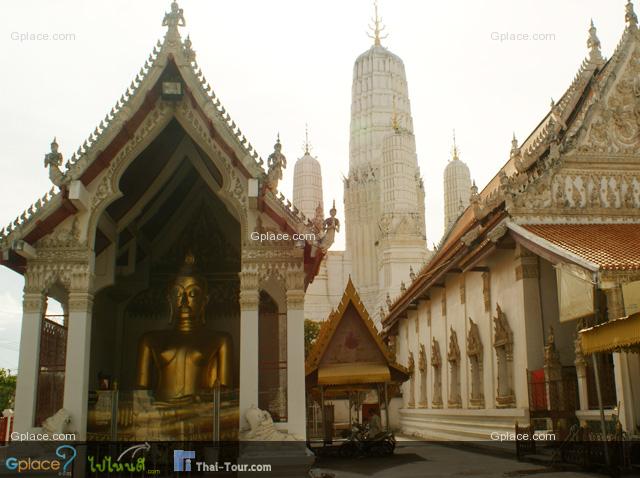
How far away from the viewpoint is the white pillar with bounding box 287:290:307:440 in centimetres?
979

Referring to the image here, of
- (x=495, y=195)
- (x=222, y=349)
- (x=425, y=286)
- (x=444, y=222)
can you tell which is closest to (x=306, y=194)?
(x=444, y=222)

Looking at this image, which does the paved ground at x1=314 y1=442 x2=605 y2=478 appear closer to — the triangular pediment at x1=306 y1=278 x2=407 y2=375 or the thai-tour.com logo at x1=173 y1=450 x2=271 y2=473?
the triangular pediment at x1=306 y1=278 x2=407 y2=375

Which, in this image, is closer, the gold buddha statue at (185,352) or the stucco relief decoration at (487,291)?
the gold buddha statue at (185,352)

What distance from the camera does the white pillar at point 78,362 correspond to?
9.67 metres

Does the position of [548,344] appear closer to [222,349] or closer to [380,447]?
[380,447]

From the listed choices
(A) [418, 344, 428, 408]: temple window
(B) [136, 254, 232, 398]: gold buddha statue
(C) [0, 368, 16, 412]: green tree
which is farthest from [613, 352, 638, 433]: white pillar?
(C) [0, 368, 16, 412]: green tree

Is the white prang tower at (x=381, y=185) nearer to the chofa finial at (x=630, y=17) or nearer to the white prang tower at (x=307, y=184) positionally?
the white prang tower at (x=307, y=184)

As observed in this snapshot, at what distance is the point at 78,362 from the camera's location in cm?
984

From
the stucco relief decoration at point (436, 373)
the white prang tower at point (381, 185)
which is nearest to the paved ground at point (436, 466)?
the stucco relief decoration at point (436, 373)

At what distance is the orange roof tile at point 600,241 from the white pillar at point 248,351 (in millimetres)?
5840

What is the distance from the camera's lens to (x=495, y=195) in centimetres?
1861

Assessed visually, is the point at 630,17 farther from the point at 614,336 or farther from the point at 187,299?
the point at 187,299

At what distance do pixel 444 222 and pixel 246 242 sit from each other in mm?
71031

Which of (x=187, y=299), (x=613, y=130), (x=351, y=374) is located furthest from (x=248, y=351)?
(x=613, y=130)
